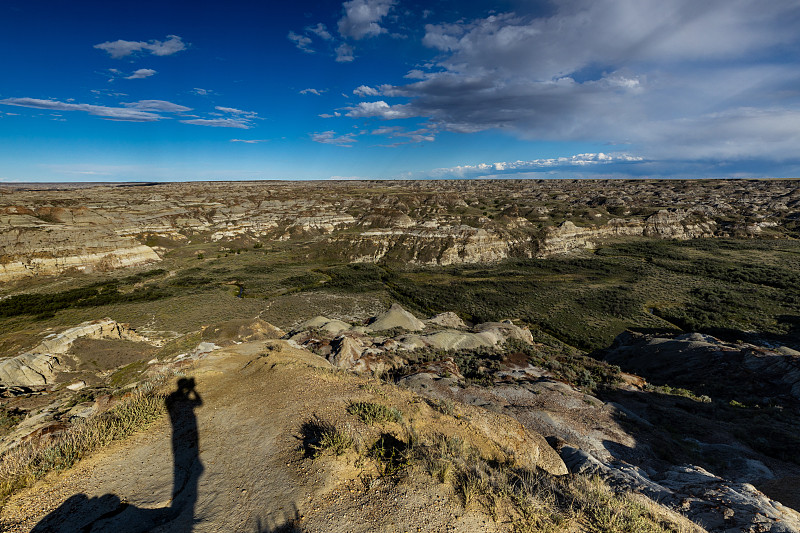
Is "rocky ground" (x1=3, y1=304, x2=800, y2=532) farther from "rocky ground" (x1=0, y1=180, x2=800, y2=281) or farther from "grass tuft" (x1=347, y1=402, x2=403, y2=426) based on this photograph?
"rocky ground" (x1=0, y1=180, x2=800, y2=281)

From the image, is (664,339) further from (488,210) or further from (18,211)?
(18,211)

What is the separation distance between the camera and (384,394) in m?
11.0

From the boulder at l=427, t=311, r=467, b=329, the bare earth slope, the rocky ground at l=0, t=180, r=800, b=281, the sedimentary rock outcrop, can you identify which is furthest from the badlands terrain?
the rocky ground at l=0, t=180, r=800, b=281

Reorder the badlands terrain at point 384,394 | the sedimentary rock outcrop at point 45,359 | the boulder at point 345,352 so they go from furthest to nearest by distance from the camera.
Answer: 1. the boulder at point 345,352
2. the sedimentary rock outcrop at point 45,359
3. the badlands terrain at point 384,394

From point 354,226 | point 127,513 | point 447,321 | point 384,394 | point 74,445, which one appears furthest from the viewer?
point 354,226

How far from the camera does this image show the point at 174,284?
180 feet

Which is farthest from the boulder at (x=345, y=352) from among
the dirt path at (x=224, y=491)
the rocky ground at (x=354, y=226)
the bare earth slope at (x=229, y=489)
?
the rocky ground at (x=354, y=226)

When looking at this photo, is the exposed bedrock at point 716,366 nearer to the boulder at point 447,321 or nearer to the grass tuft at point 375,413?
the boulder at point 447,321

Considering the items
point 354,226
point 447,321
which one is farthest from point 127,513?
point 354,226

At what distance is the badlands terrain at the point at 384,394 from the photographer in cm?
621

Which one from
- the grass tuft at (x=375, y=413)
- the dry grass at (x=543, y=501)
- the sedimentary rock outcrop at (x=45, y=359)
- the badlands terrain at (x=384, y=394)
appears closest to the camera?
the dry grass at (x=543, y=501)

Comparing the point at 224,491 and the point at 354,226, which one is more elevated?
the point at 354,226

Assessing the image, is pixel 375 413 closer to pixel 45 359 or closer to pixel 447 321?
pixel 45 359

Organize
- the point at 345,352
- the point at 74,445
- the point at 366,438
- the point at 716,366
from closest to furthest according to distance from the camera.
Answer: the point at 74,445 → the point at 366,438 → the point at 345,352 → the point at 716,366
